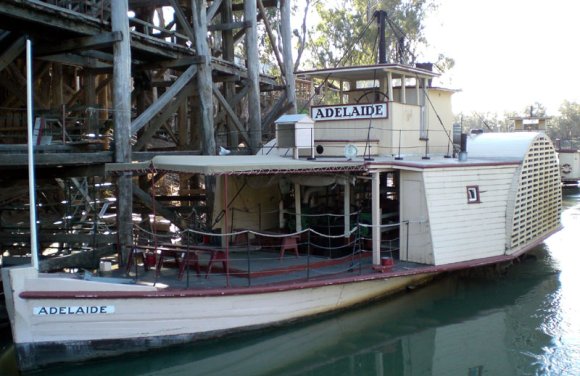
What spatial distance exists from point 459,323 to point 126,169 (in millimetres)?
6308

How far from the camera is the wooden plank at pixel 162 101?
36.2 ft

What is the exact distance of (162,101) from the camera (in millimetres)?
11602

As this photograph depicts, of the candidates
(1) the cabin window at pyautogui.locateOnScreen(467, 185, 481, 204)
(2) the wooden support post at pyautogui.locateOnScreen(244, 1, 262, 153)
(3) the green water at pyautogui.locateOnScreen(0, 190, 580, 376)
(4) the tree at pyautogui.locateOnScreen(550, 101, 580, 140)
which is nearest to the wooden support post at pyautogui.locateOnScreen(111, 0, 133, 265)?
(3) the green water at pyautogui.locateOnScreen(0, 190, 580, 376)

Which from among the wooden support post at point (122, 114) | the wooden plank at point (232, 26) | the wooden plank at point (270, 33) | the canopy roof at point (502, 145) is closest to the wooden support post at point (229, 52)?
the wooden plank at point (232, 26)

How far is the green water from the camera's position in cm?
831

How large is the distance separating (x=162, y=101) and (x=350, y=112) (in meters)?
3.81

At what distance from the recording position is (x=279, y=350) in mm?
8844

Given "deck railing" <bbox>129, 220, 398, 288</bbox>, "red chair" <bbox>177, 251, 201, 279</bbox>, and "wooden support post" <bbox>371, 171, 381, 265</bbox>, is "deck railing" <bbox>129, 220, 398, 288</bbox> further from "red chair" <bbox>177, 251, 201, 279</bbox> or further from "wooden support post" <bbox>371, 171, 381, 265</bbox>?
"wooden support post" <bbox>371, 171, 381, 265</bbox>

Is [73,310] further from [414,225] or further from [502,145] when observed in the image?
[502,145]

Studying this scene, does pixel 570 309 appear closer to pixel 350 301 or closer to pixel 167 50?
pixel 350 301

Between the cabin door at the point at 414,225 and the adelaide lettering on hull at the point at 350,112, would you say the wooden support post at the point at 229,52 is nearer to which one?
the adelaide lettering on hull at the point at 350,112

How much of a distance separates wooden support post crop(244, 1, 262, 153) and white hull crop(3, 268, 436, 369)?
608cm

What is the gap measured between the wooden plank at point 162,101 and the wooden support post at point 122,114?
1.59ft

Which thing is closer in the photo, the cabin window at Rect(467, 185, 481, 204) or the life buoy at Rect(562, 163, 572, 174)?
the cabin window at Rect(467, 185, 481, 204)
